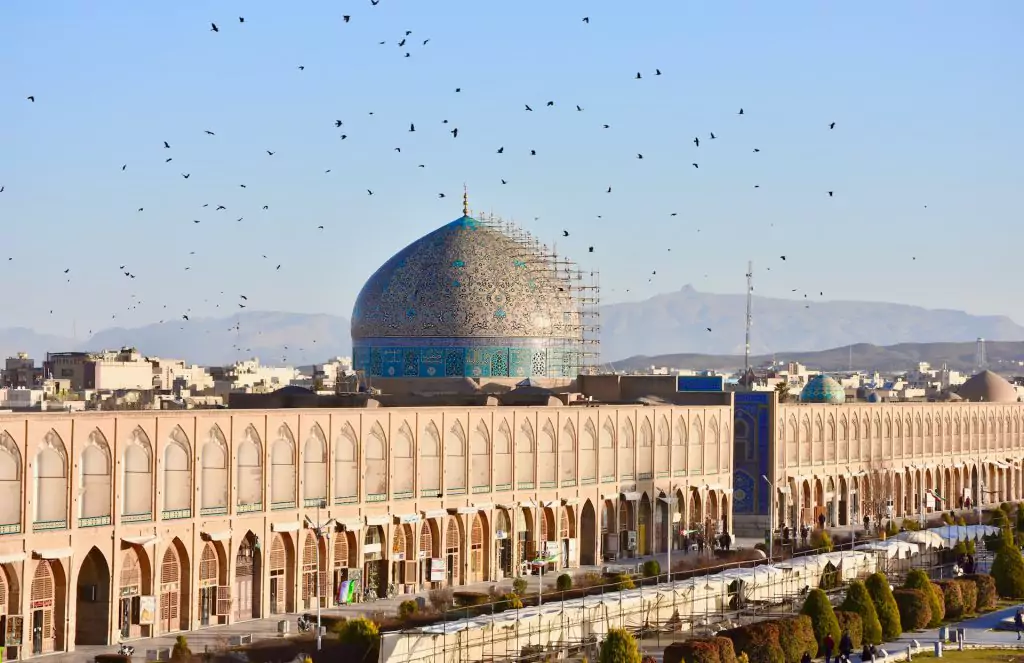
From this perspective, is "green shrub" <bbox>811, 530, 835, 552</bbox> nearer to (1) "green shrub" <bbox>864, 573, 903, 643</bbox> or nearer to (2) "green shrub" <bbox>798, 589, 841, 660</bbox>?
(1) "green shrub" <bbox>864, 573, 903, 643</bbox>

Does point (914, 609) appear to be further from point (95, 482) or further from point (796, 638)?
point (95, 482)

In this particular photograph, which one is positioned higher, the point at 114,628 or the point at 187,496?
the point at 187,496

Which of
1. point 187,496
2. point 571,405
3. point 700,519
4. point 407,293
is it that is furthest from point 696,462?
point 187,496

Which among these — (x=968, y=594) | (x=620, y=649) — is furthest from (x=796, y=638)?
(x=968, y=594)

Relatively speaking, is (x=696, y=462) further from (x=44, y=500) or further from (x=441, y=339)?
(x=44, y=500)

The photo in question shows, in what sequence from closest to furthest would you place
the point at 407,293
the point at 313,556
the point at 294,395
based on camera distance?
1. the point at 313,556
2. the point at 294,395
3. the point at 407,293
